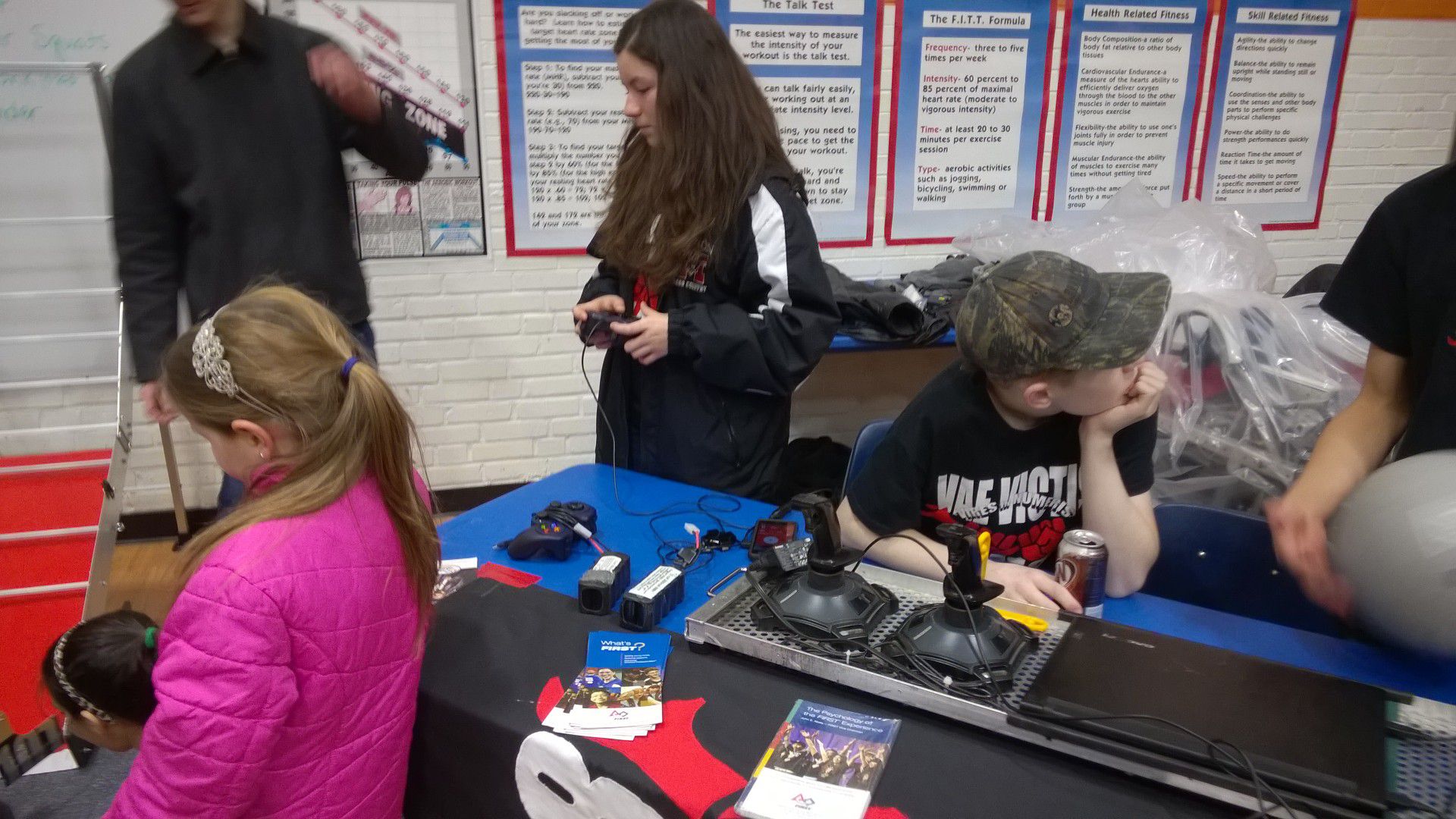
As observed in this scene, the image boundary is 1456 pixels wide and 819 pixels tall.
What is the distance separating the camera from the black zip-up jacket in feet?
5.55

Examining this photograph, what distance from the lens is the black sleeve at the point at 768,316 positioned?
66.0 inches

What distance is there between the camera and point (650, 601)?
1179 mm

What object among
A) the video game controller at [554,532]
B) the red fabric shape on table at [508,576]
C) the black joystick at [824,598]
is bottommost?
the red fabric shape on table at [508,576]

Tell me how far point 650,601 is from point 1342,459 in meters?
1.03

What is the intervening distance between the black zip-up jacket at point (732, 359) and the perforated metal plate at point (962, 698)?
60 cm

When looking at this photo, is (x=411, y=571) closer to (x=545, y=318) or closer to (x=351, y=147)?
(x=351, y=147)

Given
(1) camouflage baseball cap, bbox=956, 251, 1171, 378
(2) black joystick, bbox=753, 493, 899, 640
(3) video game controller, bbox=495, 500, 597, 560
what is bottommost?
(3) video game controller, bbox=495, 500, 597, 560

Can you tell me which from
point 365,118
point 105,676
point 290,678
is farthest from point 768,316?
point 105,676

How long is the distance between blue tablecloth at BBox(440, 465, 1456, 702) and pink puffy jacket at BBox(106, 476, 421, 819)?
0.96 ft

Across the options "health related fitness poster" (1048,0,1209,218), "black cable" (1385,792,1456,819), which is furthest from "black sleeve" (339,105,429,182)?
"health related fitness poster" (1048,0,1209,218)

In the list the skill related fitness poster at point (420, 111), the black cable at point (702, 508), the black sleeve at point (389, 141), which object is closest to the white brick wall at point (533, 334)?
the skill related fitness poster at point (420, 111)

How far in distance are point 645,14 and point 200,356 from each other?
1.05 m

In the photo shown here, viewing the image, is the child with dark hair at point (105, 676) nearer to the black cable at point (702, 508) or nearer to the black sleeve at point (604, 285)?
the black cable at point (702, 508)

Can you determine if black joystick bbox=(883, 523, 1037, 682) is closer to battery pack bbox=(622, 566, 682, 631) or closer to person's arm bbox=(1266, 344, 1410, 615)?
battery pack bbox=(622, 566, 682, 631)
